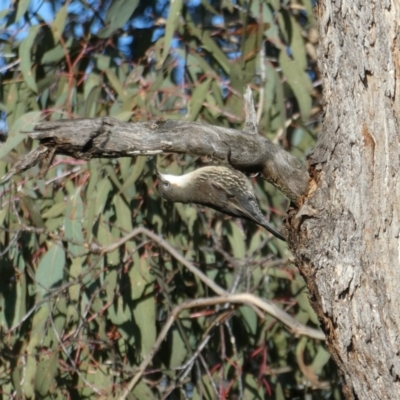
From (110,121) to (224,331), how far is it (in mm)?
2013

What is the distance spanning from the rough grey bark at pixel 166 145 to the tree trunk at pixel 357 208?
10 centimetres

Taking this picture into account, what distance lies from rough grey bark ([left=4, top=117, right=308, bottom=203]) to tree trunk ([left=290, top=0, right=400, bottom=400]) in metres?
0.10

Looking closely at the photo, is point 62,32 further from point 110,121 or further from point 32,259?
point 110,121

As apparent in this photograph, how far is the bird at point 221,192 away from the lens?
278 centimetres

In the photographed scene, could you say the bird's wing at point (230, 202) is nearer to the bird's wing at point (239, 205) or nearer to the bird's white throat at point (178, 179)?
the bird's wing at point (239, 205)

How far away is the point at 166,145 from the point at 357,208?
1.27 ft

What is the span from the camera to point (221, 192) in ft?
9.18

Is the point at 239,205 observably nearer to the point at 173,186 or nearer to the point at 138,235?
the point at 173,186

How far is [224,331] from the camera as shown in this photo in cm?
360

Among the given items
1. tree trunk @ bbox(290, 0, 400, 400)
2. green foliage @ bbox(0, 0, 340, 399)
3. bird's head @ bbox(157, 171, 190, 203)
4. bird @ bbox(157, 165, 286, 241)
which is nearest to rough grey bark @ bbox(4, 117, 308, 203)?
tree trunk @ bbox(290, 0, 400, 400)

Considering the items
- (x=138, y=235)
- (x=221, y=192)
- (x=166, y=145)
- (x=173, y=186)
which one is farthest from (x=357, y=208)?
(x=138, y=235)

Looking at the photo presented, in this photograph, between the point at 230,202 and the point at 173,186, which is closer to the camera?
the point at 230,202

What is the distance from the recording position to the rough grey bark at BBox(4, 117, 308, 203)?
167cm

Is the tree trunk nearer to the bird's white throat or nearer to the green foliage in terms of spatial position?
the bird's white throat
